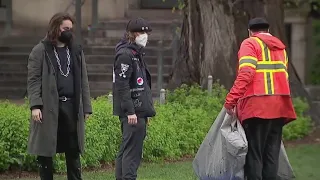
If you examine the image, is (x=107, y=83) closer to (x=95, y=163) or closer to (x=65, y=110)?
(x=95, y=163)

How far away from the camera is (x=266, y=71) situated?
827 cm

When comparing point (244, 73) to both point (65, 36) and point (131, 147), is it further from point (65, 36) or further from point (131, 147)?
point (65, 36)

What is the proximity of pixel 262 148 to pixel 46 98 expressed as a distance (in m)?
2.30

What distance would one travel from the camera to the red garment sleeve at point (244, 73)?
320 inches

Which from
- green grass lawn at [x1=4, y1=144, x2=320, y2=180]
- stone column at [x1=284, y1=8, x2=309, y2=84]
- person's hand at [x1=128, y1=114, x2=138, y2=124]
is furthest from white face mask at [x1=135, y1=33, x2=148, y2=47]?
stone column at [x1=284, y1=8, x2=309, y2=84]

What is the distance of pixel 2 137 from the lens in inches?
385

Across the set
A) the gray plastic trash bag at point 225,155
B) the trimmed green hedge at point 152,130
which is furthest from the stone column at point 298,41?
the gray plastic trash bag at point 225,155

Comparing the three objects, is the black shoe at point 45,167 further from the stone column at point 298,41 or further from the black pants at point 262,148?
the stone column at point 298,41

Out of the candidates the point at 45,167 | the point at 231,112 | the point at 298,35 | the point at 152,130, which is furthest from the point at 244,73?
the point at 298,35

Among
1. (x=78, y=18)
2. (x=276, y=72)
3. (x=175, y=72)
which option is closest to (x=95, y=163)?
(x=276, y=72)

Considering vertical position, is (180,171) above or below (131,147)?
below

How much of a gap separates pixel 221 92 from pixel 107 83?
4474 mm

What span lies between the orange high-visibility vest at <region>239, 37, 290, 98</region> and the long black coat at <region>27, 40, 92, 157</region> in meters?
1.69

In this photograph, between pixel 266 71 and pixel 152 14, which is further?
pixel 152 14
